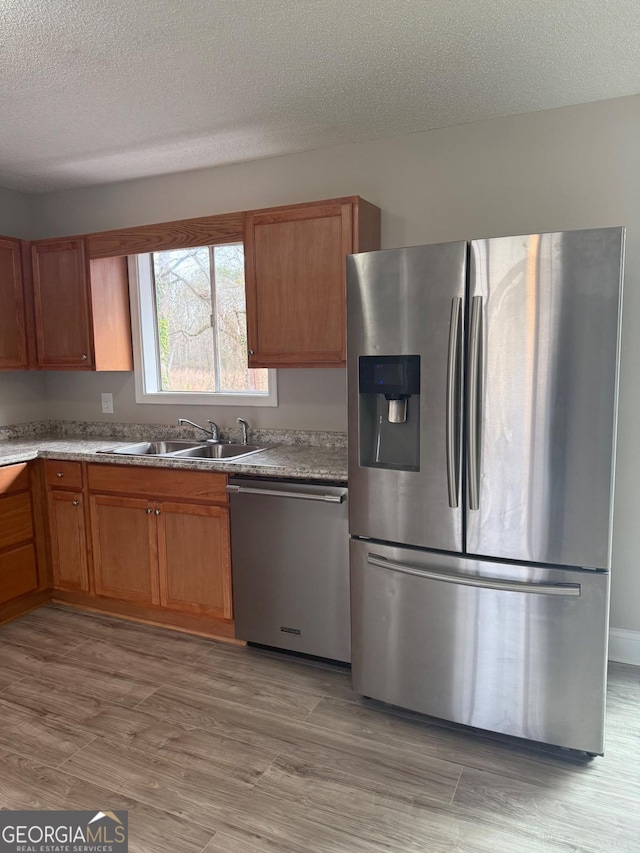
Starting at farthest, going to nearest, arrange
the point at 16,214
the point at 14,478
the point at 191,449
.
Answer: the point at 16,214
the point at 191,449
the point at 14,478

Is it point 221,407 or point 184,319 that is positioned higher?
point 184,319

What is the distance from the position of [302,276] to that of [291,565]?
1384mm

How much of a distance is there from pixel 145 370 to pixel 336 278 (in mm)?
1596

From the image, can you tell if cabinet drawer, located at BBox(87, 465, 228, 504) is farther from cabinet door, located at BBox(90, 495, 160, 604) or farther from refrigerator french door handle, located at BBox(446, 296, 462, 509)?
refrigerator french door handle, located at BBox(446, 296, 462, 509)

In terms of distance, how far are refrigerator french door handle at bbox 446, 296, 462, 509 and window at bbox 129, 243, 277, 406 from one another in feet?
4.83

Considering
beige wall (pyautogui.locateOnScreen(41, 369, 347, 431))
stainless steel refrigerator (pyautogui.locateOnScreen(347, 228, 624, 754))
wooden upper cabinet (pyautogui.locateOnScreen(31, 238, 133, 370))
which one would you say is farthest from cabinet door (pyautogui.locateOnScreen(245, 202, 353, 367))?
wooden upper cabinet (pyautogui.locateOnScreen(31, 238, 133, 370))

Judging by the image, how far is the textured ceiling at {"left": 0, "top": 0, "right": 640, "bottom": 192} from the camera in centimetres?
190

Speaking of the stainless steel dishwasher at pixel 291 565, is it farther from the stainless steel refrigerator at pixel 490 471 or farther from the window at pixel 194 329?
the window at pixel 194 329

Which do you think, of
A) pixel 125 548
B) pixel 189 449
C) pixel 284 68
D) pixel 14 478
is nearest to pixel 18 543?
pixel 14 478

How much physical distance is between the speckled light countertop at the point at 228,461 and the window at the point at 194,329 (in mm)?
413

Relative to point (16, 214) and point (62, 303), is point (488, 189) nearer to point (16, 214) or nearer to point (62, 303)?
point (62, 303)

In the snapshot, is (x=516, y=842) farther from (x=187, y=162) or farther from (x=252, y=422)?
(x=187, y=162)

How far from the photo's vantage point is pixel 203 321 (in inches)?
146

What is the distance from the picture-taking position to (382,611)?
2393 millimetres
